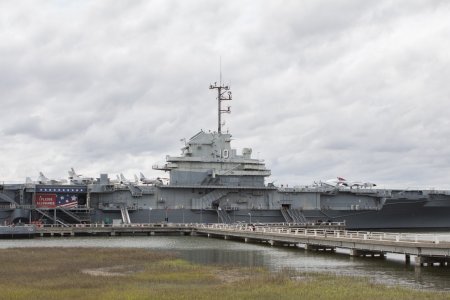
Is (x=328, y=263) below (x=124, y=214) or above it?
below

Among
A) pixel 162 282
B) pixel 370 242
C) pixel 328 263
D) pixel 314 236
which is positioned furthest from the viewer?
pixel 314 236

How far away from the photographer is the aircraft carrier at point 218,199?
208ft

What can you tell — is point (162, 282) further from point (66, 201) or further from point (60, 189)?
point (66, 201)

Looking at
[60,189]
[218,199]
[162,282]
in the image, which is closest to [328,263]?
[162,282]

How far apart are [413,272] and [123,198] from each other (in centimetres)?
4148

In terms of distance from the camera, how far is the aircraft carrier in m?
63.3

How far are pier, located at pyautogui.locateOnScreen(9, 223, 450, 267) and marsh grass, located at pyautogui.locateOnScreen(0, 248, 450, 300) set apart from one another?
6.40 metres

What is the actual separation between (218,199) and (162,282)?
42.4 meters

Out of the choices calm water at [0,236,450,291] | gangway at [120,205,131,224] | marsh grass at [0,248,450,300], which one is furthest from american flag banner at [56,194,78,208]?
marsh grass at [0,248,450,300]

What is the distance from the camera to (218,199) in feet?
215

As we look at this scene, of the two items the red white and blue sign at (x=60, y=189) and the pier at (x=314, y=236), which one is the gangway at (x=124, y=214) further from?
the red white and blue sign at (x=60, y=189)

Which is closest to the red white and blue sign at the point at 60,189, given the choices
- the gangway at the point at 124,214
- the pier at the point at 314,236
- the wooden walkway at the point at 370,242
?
the pier at the point at 314,236

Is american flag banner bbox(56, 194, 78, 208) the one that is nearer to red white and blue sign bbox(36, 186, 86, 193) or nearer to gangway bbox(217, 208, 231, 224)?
red white and blue sign bbox(36, 186, 86, 193)

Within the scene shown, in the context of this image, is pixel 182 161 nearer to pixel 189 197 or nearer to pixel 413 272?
pixel 189 197
